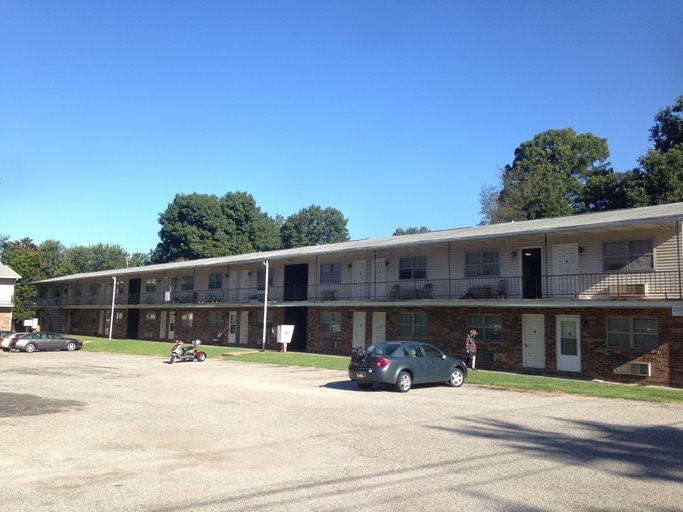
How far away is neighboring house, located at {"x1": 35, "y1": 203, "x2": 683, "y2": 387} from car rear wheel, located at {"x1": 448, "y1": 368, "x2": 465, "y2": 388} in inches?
207

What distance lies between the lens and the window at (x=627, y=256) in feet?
67.2

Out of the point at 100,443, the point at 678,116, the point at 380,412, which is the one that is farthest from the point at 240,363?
the point at 678,116

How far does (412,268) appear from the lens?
28.3 metres

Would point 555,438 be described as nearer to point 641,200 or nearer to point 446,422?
point 446,422

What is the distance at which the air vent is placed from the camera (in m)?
19.7

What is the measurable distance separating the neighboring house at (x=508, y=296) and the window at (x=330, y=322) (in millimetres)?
62

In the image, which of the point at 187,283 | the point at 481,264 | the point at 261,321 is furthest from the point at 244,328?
the point at 481,264

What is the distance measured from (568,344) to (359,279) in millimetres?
11848

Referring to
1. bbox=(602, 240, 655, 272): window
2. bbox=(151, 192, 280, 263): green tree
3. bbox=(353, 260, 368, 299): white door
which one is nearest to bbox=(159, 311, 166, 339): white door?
bbox=(353, 260, 368, 299): white door

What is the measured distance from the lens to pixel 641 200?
39.3 m

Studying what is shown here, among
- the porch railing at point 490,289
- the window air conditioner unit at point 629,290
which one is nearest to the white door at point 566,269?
the porch railing at point 490,289

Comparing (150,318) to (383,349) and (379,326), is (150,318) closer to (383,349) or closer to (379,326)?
(379,326)

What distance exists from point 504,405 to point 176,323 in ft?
111

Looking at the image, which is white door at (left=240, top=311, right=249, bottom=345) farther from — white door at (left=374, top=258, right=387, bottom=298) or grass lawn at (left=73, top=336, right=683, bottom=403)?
white door at (left=374, top=258, right=387, bottom=298)
